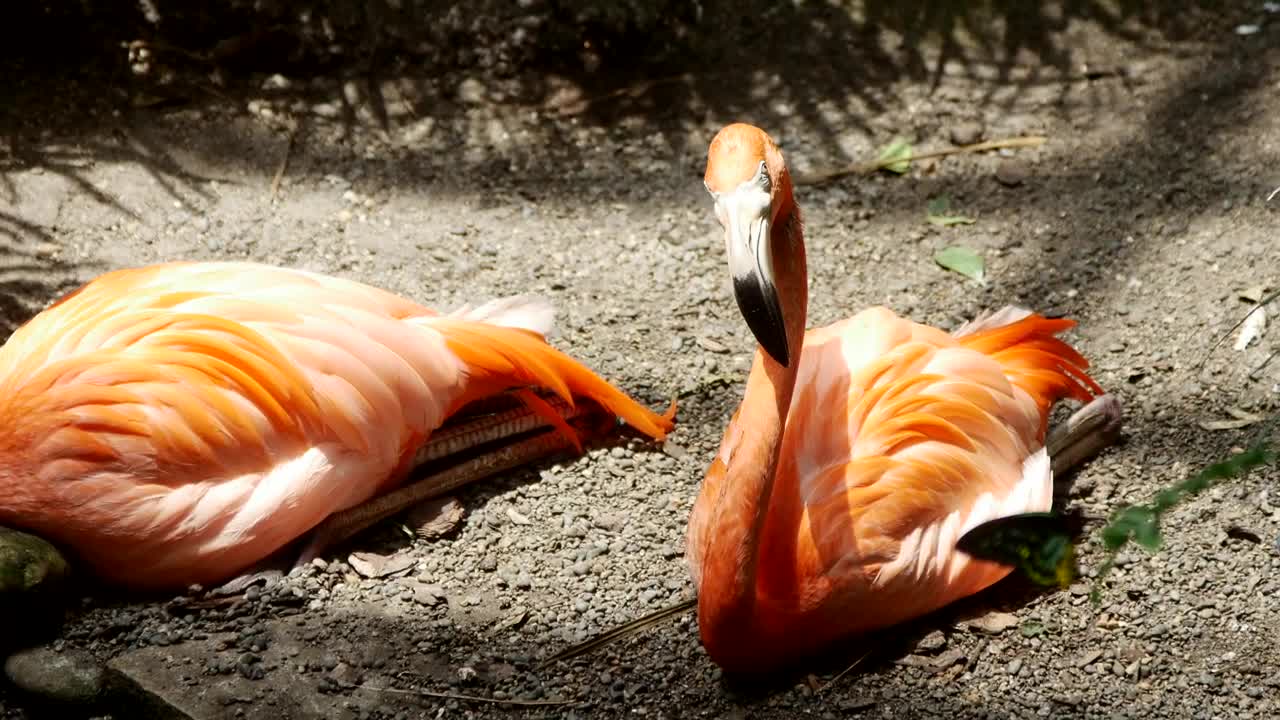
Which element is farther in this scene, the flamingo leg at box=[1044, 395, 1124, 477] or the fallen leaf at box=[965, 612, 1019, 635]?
the flamingo leg at box=[1044, 395, 1124, 477]

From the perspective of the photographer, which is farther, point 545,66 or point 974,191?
point 545,66

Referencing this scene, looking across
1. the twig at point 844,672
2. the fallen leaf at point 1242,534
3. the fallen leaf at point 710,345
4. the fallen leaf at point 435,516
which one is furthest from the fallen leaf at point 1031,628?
the fallen leaf at point 435,516

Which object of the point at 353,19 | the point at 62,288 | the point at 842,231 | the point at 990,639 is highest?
the point at 353,19

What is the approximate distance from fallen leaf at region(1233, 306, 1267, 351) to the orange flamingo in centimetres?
59

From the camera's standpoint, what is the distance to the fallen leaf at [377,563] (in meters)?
3.44

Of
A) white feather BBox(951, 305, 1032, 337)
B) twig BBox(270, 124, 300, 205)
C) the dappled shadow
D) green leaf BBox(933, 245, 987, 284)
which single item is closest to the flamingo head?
white feather BBox(951, 305, 1032, 337)

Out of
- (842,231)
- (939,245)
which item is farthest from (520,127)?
(939,245)

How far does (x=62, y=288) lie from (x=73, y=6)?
53.6 inches

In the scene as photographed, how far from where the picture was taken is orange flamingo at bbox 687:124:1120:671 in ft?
8.73

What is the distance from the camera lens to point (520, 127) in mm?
4996

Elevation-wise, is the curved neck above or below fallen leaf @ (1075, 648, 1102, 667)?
above

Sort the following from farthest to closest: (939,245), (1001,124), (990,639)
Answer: (1001,124)
(939,245)
(990,639)

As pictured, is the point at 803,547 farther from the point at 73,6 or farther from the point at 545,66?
the point at 73,6

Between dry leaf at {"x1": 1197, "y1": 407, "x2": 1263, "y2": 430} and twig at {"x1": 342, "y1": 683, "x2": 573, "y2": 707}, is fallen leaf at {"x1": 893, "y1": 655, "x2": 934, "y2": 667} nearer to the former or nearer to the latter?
twig at {"x1": 342, "y1": 683, "x2": 573, "y2": 707}
